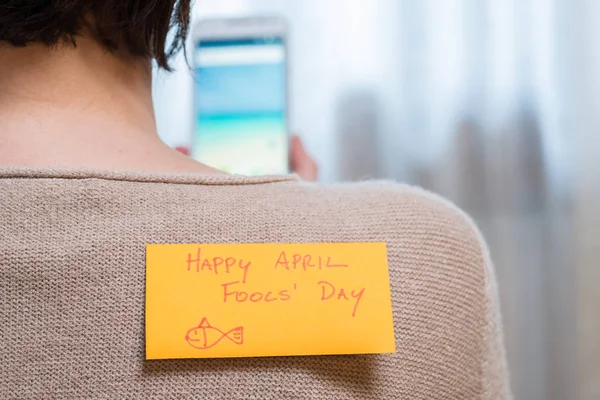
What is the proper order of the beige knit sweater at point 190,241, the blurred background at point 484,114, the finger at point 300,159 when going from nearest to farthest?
the beige knit sweater at point 190,241
the finger at point 300,159
the blurred background at point 484,114

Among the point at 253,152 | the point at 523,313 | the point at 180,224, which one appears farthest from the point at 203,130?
the point at 523,313

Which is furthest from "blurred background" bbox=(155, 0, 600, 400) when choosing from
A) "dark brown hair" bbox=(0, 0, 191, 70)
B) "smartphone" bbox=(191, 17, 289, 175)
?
"dark brown hair" bbox=(0, 0, 191, 70)

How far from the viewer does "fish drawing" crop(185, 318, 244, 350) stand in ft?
1.16

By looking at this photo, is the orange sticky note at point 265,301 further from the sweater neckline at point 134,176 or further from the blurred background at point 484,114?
the blurred background at point 484,114

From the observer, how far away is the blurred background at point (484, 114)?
3.56ft

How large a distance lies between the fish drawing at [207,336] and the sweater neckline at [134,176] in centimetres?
10

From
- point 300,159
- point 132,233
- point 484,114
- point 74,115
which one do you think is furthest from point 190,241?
point 484,114

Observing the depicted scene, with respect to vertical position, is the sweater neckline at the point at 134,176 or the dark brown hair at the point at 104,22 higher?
the dark brown hair at the point at 104,22

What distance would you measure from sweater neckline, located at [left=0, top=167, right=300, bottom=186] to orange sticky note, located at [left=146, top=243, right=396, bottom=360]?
52 mm

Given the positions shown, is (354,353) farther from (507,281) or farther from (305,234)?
(507,281)

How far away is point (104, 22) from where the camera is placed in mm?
428

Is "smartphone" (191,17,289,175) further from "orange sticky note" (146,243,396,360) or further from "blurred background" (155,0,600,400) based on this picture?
"orange sticky note" (146,243,396,360)

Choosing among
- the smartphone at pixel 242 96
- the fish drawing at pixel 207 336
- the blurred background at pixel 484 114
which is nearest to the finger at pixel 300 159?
the smartphone at pixel 242 96

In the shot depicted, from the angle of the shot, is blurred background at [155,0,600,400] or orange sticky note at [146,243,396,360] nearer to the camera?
orange sticky note at [146,243,396,360]
